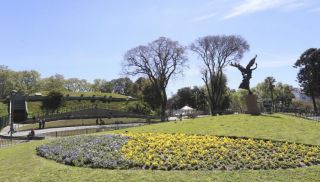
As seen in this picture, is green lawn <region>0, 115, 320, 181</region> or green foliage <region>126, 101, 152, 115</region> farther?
green foliage <region>126, 101, 152, 115</region>

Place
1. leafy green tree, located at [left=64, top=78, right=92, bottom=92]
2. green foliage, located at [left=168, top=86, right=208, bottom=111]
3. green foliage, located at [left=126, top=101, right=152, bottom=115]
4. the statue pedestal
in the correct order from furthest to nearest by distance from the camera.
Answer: leafy green tree, located at [left=64, top=78, right=92, bottom=92] < green foliage, located at [left=168, top=86, right=208, bottom=111] < green foliage, located at [left=126, top=101, right=152, bottom=115] < the statue pedestal

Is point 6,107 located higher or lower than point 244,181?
higher

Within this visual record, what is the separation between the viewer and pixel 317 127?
26203 millimetres

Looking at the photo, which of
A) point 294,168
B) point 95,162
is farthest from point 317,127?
point 95,162

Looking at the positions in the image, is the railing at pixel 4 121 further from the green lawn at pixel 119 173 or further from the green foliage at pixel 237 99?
the green foliage at pixel 237 99

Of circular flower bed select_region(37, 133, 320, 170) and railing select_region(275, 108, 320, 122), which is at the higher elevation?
railing select_region(275, 108, 320, 122)

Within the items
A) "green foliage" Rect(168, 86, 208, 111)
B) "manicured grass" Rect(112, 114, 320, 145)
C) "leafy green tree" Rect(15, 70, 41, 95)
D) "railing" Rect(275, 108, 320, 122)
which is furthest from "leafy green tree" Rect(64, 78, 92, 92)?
"manicured grass" Rect(112, 114, 320, 145)

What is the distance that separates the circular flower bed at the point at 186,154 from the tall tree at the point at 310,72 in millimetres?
55236

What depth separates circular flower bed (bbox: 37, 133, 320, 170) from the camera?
53.2 feet

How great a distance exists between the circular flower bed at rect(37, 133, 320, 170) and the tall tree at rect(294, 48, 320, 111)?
5524cm

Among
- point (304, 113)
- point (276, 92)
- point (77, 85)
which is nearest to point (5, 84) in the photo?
point (77, 85)

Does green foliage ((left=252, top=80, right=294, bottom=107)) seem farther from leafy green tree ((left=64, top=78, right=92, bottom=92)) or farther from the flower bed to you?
the flower bed

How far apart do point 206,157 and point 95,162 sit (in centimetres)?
500

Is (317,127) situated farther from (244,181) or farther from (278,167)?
(244,181)
